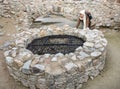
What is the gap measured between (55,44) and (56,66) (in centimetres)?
129

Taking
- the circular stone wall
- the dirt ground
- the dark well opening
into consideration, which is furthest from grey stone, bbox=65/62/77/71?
the dark well opening

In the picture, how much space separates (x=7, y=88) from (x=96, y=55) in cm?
224

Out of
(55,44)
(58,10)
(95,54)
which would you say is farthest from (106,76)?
(58,10)

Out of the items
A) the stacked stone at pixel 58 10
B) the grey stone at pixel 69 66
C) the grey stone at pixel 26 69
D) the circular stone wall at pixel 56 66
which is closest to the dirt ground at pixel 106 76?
the circular stone wall at pixel 56 66

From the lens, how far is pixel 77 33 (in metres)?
5.94

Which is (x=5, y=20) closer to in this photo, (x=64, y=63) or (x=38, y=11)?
(x=38, y=11)

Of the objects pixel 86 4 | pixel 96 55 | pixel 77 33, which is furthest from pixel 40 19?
pixel 96 55

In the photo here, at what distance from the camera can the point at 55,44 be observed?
5.52 m

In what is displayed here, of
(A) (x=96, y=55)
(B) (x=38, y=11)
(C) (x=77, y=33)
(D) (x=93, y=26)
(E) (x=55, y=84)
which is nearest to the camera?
(E) (x=55, y=84)

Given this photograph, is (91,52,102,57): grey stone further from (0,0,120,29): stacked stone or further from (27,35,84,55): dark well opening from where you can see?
(0,0,120,29): stacked stone

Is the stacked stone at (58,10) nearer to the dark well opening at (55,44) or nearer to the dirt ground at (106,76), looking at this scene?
the dirt ground at (106,76)

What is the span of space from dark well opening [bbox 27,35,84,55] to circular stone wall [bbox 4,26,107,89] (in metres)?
0.36

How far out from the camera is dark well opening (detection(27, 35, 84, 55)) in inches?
206

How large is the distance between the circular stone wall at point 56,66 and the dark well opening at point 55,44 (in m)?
0.36
